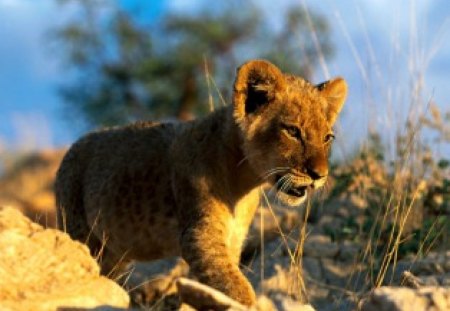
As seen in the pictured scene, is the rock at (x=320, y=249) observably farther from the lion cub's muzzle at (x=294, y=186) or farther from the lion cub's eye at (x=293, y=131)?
the lion cub's eye at (x=293, y=131)

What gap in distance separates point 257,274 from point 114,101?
21.5 metres

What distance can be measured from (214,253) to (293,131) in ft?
3.24

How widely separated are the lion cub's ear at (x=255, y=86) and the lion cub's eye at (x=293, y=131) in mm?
243

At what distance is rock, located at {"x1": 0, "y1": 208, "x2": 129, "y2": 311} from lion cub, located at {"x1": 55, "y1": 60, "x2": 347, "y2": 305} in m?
0.96

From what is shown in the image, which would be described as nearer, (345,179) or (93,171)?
(93,171)

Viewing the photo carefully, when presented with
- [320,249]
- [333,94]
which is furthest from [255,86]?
[320,249]

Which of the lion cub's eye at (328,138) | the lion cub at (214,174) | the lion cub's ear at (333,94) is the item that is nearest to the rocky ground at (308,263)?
the lion cub at (214,174)

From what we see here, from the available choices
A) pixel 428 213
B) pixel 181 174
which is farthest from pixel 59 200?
pixel 428 213

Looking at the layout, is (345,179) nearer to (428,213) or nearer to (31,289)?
(428,213)

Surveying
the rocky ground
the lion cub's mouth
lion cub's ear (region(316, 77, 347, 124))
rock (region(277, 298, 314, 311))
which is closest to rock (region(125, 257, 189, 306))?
the rocky ground

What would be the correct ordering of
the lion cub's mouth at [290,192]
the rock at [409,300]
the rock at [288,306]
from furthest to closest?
1. the lion cub's mouth at [290,192]
2. the rock at [288,306]
3. the rock at [409,300]

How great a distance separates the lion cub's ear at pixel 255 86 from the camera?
20.7 ft

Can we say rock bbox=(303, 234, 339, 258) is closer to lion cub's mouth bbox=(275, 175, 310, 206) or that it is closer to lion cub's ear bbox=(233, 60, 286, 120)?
lion cub's mouth bbox=(275, 175, 310, 206)

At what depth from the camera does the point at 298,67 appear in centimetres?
2883
